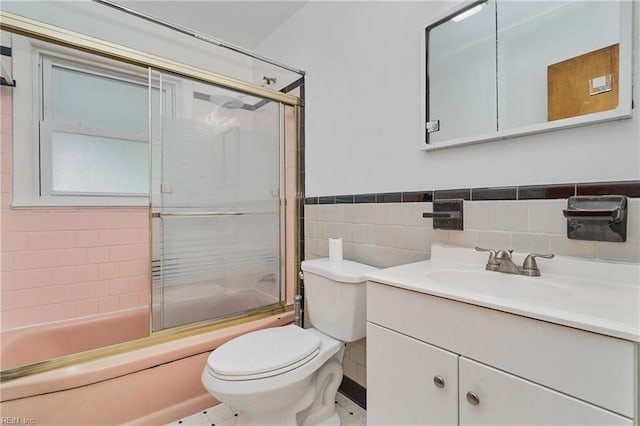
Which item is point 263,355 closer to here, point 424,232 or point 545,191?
point 424,232

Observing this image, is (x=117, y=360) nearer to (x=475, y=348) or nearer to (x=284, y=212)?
(x=284, y=212)

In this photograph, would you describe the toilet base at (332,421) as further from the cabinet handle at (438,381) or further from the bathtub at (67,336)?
the bathtub at (67,336)

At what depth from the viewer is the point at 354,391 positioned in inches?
65.0

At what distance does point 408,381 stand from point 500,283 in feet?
1.45

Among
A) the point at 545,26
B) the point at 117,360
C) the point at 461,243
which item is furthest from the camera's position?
the point at 117,360

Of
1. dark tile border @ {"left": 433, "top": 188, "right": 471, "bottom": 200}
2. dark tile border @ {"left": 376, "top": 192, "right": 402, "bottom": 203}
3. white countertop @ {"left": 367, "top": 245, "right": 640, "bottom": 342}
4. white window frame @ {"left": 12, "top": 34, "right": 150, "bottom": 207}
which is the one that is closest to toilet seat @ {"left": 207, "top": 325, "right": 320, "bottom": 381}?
white countertop @ {"left": 367, "top": 245, "right": 640, "bottom": 342}

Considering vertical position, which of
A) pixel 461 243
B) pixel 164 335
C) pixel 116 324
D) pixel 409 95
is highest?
pixel 409 95

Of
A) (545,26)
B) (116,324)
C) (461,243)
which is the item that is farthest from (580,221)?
(116,324)

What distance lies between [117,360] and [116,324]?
0.88m

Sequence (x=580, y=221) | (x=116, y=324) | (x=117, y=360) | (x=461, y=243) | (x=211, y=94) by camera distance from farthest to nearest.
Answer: (x=116, y=324)
(x=211, y=94)
(x=117, y=360)
(x=461, y=243)
(x=580, y=221)

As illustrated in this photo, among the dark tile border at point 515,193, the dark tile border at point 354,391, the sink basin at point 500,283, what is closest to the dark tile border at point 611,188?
the dark tile border at point 515,193

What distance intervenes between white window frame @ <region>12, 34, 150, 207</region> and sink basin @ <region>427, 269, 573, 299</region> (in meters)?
1.93

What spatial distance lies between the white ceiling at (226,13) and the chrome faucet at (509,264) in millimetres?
1982

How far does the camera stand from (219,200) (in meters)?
1.79
